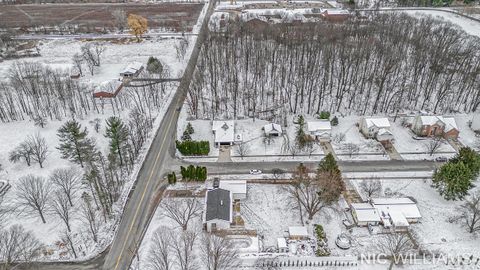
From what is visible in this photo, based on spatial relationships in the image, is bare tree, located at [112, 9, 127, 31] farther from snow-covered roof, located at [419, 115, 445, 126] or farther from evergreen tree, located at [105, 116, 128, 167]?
snow-covered roof, located at [419, 115, 445, 126]

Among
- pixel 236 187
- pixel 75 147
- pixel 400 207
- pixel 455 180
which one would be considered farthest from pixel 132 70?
pixel 455 180

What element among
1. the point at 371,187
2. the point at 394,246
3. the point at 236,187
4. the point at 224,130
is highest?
the point at 224,130

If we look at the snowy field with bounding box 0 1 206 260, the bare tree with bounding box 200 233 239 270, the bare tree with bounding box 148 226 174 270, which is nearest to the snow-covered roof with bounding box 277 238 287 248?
the bare tree with bounding box 200 233 239 270

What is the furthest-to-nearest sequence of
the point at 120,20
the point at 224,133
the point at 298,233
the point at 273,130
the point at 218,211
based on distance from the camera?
the point at 120,20, the point at 273,130, the point at 224,133, the point at 218,211, the point at 298,233

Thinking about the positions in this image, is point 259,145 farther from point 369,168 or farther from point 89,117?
point 89,117

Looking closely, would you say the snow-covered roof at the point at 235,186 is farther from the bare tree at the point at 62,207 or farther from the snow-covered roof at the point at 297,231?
the bare tree at the point at 62,207

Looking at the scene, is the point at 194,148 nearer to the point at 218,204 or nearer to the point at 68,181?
the point at 218,204

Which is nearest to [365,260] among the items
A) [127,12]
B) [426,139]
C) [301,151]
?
[301,151]
